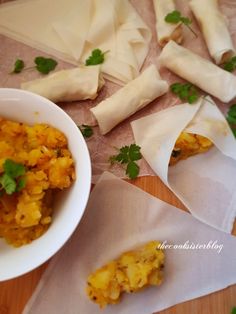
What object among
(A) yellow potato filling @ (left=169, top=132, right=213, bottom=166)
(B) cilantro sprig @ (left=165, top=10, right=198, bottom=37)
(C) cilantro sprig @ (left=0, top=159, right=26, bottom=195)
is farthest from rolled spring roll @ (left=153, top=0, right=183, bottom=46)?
(C) cilantro sprig @ (left=0, top=159, right=26, bottom=195)

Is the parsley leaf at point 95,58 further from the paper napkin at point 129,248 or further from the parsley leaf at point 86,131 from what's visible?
the paper napkin at point 129,248

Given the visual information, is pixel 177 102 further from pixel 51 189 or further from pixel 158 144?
pixel 51 189

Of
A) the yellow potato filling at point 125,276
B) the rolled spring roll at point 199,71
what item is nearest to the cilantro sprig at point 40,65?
the rolled spring roll at point 199,71

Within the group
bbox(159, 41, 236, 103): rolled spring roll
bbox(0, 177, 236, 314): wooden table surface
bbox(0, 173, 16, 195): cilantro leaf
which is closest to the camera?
bbox(0, 173, 16, 195): cilantro leaf

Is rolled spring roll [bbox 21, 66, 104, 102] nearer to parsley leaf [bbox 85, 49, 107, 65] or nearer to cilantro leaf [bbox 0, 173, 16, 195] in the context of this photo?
parsley leaf [bbox 85, 49, 107, 65]

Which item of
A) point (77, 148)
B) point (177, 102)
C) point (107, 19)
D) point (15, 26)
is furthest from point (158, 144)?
point (15, 26)

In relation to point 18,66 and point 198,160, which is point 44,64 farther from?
point 198,160
